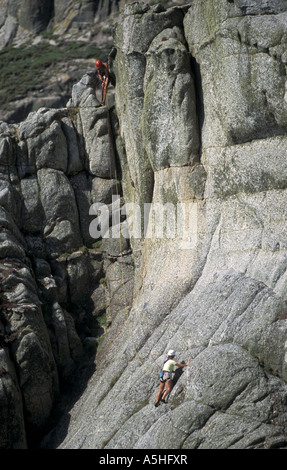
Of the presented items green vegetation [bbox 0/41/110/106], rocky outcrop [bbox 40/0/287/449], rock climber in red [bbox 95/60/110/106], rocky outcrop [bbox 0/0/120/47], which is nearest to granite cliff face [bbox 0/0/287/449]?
rocky outcrop [bbox 40/0/287/449]

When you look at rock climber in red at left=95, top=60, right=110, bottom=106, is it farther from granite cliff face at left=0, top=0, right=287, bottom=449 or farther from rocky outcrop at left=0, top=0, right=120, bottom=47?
rocky outcrop at left=0, top=0, right=120, bottom=47

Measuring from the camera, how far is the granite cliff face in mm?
25375

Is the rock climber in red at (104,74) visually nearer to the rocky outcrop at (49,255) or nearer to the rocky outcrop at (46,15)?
the rocky outcrop at (49,255)

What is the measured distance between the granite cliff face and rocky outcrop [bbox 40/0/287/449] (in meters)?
0.07

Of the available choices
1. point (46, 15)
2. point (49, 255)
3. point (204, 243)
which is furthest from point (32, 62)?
point (204, 243)

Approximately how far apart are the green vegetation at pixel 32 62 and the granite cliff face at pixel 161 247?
95.2 feet

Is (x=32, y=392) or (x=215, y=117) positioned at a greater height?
(x=215, y=117)

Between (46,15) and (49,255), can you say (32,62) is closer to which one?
(46,15)

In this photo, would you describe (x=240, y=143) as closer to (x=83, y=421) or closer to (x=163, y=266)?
(x=163, y=266)

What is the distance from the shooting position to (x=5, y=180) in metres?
37.1

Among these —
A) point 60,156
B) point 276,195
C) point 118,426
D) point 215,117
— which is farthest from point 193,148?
point 118,426

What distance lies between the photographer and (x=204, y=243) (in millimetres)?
30656
